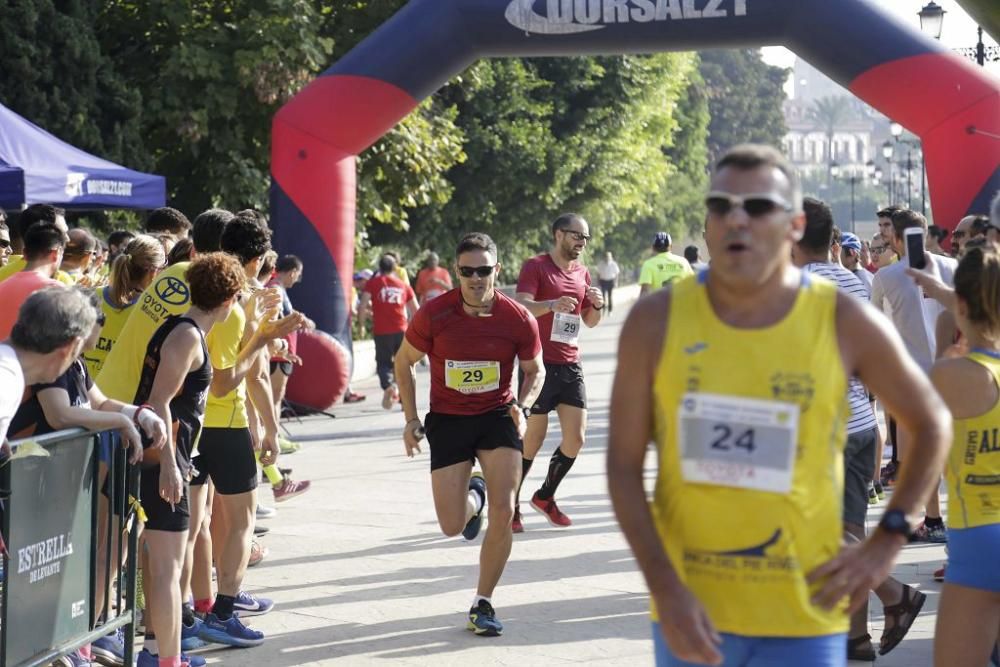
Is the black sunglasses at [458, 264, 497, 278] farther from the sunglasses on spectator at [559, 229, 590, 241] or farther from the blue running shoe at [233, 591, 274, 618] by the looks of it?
the sunglasses on spectator at [559, 229, 590, 241]

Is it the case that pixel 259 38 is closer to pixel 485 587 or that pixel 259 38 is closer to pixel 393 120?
pixel 393 120

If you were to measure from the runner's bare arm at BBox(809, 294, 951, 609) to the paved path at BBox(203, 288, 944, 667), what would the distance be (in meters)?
3.25

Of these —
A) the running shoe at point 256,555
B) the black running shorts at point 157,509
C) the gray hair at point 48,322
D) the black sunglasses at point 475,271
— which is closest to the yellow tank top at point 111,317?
the black running shorts at point 157,509

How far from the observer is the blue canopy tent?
10.7 metres

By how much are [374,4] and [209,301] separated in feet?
53.6

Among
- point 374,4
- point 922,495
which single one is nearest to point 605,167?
point 374,4

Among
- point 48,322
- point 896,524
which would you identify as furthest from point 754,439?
point 48,322

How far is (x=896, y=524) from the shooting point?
3238mm

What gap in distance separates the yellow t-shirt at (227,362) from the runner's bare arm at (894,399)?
3738 mm

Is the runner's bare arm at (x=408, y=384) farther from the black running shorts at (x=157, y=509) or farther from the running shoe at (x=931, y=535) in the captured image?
the running shoe at (x=931, y=535)

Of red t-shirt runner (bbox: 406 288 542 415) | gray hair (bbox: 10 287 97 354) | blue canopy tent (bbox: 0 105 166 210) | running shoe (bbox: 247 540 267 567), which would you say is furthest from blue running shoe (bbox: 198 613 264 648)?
blue canopy tent (bbox: 0 105 166 210)

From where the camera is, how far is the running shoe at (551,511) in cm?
977

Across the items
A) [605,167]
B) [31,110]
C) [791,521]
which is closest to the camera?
[791,521]

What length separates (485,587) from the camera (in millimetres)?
6988
